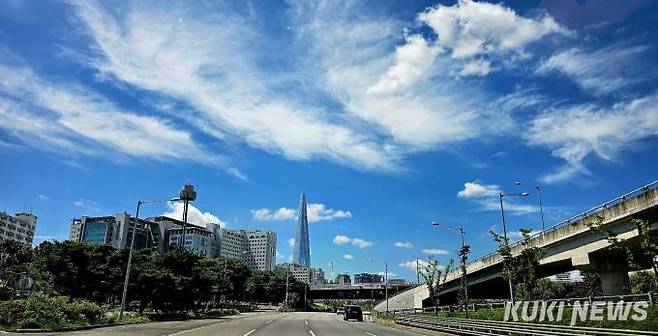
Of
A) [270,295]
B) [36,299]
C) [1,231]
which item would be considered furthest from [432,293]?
[1,231]

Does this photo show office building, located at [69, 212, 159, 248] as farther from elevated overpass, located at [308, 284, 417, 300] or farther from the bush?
the bush

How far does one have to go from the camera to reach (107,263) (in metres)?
59.9

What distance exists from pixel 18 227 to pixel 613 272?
20636 centimetres

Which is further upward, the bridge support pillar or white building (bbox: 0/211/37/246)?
white building (bbox: 0/211/37/246)

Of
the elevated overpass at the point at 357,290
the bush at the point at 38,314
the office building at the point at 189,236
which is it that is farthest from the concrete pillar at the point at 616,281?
the office building at the point at 189,236

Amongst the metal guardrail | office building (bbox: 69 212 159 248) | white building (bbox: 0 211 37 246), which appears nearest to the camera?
the metal guardrail

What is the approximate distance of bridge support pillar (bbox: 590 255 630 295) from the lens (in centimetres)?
3484

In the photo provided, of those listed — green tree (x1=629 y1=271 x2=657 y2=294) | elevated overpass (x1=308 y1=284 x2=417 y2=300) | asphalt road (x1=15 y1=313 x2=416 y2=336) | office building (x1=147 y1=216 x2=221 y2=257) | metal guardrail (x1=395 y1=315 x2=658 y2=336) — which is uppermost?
office building (x1=147 y1=216 x2=221 y2=257)

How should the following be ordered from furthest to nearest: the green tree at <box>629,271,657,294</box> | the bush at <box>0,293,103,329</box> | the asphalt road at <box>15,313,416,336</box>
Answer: the bush at <box>0,293,103,329</box> → the asphalt road at <box>15,313,416,336</box> → the green tree at <box>629,271,657,294</box>

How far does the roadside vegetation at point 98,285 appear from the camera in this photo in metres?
26.0

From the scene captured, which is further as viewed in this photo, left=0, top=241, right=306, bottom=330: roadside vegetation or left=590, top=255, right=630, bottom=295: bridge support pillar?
left=590, top=255, right=630, bottom=295: bridge support pillar

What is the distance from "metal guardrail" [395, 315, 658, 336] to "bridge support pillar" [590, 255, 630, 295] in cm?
1227

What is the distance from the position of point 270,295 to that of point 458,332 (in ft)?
315

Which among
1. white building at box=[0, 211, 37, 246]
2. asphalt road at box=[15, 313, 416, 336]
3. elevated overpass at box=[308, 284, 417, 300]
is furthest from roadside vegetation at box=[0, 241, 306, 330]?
white building at box=[0, 211, 37, 246]
